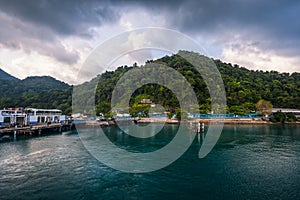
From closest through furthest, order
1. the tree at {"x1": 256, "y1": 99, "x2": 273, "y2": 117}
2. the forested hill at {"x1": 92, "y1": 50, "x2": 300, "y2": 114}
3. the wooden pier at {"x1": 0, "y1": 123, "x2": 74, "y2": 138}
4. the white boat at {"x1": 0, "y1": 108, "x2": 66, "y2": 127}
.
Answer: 1. the wooden pier at {"x1": 0, "y1": 123, "x2": 74, "y2": 138}
2. the white boat at {"x1": 0, "y1": 108, "x2": 66, "y2": 127}
3. the tree at {"x1": 256, "y1": 99, "x2": 273, "y2": 117}
4. the forested hill at {"x1": 92, "y1": 50, "x2": 300, "y2": 114}

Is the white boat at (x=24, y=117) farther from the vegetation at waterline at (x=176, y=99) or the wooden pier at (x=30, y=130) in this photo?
the vegetation at waterline at (x=176, y=99)

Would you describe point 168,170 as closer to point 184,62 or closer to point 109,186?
point 109,186

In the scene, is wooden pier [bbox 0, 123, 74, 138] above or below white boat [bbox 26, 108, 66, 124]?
below

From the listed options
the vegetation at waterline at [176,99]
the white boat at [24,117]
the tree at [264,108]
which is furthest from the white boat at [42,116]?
the tree at [264,108]

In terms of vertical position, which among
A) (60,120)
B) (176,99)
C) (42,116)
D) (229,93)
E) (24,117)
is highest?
(229,93)

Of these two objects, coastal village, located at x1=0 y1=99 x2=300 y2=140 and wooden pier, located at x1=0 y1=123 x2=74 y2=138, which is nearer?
wooden pier, located at x1=0 y1=123 x2=74 y2=138

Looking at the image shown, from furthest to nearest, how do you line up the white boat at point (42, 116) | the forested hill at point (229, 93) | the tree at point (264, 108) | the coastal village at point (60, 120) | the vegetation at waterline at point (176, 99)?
the forested hill at point (229, 93) → the vegetation at waterline at point (176, 99) → the tree at point (264, 108) → the white boat at point (42, 116) → the coastal village at point (60, 120)

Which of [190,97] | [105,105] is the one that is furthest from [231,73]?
[105,105]

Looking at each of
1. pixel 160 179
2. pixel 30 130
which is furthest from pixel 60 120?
pixel 160 179

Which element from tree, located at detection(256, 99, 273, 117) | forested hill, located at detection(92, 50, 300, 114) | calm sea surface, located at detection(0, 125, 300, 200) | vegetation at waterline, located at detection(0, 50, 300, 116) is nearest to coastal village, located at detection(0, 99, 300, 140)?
tree, located at detection(256, 99, 273, 117)

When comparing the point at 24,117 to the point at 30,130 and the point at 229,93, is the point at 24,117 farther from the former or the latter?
the point at 229,93

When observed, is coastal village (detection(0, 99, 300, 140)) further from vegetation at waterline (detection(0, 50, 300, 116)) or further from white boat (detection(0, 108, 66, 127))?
vegetation at waterline (detection(0, 50, 300, 116))

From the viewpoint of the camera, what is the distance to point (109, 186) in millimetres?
9078

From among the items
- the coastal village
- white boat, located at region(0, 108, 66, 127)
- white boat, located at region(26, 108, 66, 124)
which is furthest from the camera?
white boat, located at region(26, 108, 66, 124)
